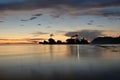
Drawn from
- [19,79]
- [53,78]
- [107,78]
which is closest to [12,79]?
[19,79]

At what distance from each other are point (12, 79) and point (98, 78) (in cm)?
572

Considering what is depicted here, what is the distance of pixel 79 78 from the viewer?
15867 mm

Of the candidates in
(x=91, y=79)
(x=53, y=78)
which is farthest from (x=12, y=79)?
(x=91, y=79)

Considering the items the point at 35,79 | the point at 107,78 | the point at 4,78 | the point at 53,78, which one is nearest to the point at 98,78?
the point at 107,78

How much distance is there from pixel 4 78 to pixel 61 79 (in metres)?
3.97

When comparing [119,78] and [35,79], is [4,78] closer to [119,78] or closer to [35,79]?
[35,79]

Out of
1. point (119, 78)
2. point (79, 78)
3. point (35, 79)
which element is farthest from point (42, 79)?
point (119, 78)

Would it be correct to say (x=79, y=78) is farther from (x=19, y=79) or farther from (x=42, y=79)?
(x=19, y=79)

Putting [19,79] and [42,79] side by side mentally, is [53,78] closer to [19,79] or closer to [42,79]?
[42,79]

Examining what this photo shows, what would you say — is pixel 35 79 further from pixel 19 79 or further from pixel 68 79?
pixel 68 79

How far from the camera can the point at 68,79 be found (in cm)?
1536

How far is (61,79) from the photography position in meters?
15.2

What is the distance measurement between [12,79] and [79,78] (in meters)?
4.48

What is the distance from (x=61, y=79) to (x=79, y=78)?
1376mm
